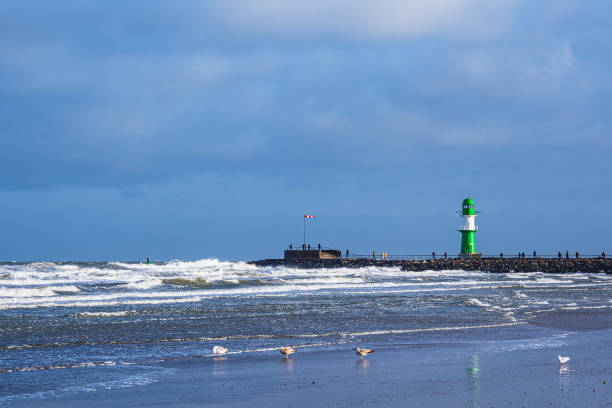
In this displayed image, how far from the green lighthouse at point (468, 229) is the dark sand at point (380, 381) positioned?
54145mm

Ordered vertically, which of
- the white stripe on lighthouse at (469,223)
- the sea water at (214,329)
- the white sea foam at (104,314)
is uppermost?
the white stripe on lighthouse at (469,223)

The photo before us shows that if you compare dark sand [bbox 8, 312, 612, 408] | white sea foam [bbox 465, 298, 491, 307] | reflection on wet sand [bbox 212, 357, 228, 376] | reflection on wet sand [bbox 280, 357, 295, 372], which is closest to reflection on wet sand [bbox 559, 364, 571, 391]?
dark sand [bbox 8, 312, 612, 408]

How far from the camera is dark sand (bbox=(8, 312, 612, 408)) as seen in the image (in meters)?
7.71

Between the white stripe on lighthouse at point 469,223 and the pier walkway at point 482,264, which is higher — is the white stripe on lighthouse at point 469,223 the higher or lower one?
the higher one

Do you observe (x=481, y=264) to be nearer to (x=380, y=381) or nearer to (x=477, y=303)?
(x=477, y=303)

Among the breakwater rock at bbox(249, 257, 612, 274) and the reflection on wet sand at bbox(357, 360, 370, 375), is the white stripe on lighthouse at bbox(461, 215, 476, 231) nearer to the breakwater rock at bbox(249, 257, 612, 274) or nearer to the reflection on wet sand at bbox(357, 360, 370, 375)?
the breakwater rock at bbox(249, 257, 612, 274)

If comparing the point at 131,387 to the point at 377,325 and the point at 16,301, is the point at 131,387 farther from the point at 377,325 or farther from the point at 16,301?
the point at 16,301

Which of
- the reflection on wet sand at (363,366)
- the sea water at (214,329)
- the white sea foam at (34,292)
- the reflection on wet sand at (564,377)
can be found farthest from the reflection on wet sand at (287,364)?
the white sea foam at (34,292)

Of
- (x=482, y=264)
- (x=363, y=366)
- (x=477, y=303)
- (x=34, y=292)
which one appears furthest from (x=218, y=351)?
(x=482, y=264)

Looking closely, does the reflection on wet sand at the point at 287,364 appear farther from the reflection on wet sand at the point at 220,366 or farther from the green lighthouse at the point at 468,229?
the green lighthouse at the point at 468,229

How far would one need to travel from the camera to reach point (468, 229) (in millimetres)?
66062

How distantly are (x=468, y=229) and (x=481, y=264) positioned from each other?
6370mm

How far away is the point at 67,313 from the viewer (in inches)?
721

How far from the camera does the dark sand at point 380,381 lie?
7.71 m
